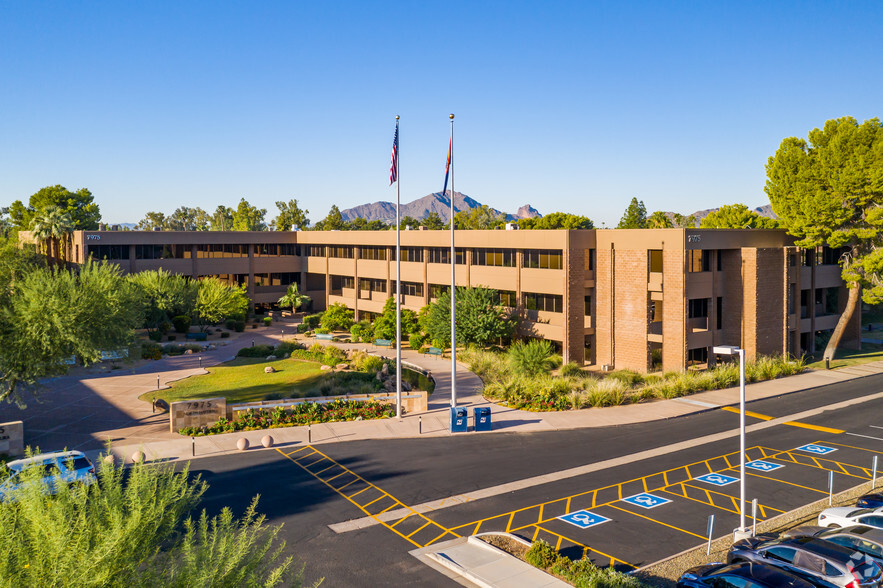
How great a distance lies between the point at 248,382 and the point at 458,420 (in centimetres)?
1847

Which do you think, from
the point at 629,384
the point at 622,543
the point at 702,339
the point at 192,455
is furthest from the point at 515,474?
the point at 702,339

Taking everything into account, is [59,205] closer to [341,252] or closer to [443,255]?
[341,252]

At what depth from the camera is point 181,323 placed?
63.4 meters

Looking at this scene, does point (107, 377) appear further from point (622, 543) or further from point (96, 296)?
point (622, 543)

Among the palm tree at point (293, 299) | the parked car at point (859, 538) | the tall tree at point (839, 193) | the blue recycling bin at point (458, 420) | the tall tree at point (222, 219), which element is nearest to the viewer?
the parked car at point (859, 538)

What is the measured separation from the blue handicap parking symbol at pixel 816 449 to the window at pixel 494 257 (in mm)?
28240

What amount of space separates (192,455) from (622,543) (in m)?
18.0

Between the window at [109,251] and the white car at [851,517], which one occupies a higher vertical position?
the window at [109,251]

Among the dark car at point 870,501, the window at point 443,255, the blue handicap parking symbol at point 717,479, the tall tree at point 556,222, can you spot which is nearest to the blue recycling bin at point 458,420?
the blue handicap parking symbol at point 717,479

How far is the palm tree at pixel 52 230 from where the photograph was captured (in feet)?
233

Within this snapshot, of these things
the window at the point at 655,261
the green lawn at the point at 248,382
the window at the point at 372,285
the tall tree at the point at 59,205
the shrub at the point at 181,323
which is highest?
the tall tree at the point at 59,205

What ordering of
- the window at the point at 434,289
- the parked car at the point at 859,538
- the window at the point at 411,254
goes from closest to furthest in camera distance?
the parked car at the point at 859,538, the window at the point at 434,289, the window at the point at 411,254

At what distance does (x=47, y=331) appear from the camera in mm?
31125

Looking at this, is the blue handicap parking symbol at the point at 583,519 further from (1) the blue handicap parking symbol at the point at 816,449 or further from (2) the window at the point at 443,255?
(2) the window at the point at 443,255
